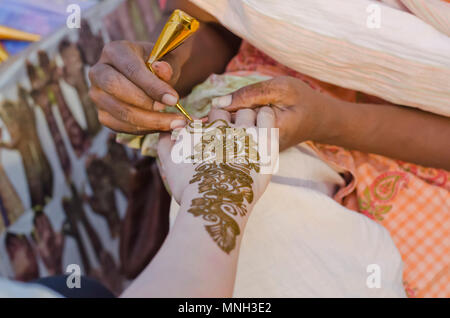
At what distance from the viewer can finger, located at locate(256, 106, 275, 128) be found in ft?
2.12

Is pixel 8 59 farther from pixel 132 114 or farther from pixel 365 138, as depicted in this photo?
pixel 365 138

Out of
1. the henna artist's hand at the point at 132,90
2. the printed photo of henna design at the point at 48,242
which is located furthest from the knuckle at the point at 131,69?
the printed photo of henna design at the point at 48,242

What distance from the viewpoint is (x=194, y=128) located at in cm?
63

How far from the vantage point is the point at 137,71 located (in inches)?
25.1

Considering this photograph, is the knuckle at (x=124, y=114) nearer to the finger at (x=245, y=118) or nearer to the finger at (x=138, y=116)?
the finger at (x=138, y=116)

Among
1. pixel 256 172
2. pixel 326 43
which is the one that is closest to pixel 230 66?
pixel 326 43

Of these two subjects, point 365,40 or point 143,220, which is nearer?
point 365,40

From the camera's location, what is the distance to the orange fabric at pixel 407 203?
0.73 meters

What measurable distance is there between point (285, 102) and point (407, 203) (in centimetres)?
33

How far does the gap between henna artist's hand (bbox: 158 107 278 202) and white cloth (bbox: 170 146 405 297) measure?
0.08m

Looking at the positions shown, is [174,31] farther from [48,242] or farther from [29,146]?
[48,242]

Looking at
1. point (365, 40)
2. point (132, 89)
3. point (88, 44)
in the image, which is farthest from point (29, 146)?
point (365, 40)

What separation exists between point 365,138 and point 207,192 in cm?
41

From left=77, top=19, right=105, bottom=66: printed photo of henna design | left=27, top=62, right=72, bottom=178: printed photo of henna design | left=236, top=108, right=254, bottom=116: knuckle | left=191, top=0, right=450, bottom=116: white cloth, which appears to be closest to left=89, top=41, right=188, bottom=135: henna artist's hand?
left=236, top=108, right=254, bottom=116: knuckle
